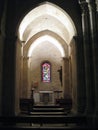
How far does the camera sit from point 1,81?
489 inches

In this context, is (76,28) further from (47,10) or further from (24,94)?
(24,94)

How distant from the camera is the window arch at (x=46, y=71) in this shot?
2622 cm

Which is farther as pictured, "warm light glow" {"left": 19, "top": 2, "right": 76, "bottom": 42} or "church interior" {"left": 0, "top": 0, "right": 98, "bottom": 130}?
"warm light glow" {"left": 19, "top": 2, "right": 76, "bottom": 42}

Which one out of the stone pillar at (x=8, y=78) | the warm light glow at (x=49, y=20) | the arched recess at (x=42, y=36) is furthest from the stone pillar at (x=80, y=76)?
the arched recess at (x=42, y=36)

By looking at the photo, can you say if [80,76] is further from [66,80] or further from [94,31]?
[66,80]

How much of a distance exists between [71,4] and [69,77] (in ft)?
25.3

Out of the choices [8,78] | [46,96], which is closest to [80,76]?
[8,78]

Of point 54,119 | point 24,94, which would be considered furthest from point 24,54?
point 54,119

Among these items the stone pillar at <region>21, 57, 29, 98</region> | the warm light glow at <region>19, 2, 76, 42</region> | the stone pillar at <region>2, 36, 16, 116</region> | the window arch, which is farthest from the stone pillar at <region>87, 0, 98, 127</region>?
the window arch

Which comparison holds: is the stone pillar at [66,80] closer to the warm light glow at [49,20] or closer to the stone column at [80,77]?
the warm light glow at [49,20]

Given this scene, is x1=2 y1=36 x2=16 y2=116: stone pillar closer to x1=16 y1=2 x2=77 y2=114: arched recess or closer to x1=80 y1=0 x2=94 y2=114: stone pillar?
x1=80 y1=0 x2=94 y2=114: stone pillar

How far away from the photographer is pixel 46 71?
86.7 ft

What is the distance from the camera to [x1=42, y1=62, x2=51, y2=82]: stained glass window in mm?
26237

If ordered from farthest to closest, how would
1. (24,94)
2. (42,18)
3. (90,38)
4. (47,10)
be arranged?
(24,94)
(42,18)
(47,10)
(90,38)
